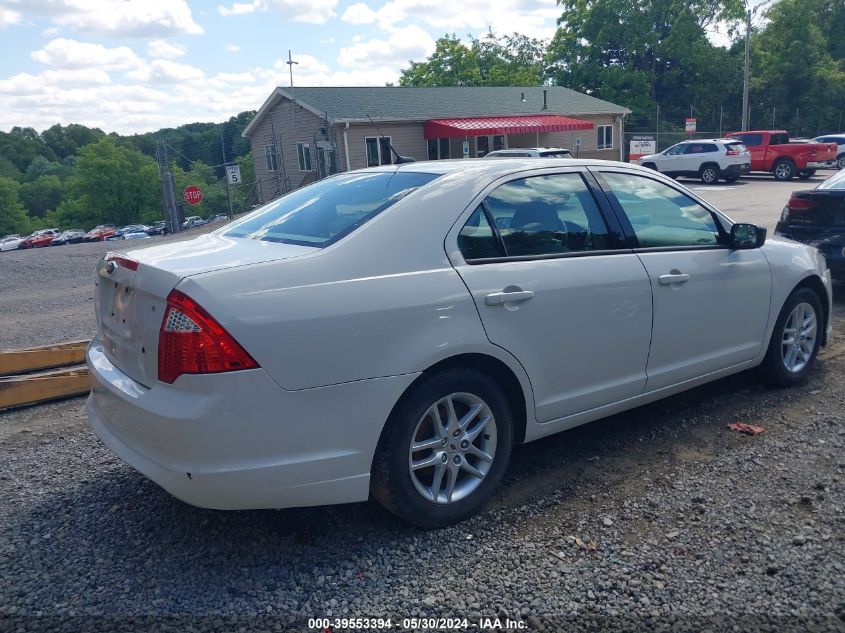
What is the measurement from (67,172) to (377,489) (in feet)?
384

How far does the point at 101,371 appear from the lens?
11.0 ft

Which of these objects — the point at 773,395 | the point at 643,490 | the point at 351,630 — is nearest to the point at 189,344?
the point at 351,630

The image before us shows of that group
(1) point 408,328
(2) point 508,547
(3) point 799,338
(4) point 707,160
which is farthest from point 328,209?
(4) point 707,160

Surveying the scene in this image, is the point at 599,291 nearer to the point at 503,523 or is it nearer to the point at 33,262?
the point at 503,523

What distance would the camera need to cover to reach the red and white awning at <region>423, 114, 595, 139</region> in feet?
107

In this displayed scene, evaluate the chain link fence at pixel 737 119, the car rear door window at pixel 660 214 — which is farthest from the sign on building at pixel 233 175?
the chain link fence at pixel 737 119

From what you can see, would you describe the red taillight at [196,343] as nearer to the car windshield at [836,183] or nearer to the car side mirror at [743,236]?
the car side mirror at [743,236]

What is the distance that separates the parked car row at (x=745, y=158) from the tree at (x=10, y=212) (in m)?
74.3

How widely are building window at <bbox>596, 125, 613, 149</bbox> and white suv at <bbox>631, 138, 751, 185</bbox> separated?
10468 mm

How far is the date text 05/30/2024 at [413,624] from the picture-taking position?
2637 mm

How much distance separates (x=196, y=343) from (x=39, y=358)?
3.59 metres

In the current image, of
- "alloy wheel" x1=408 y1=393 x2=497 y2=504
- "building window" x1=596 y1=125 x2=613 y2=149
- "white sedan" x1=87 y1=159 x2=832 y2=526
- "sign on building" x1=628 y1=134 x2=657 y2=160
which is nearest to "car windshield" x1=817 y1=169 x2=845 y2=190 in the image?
"white sedan" x1=87 y1=159 x2=832 y2=526

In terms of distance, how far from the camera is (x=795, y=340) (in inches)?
197

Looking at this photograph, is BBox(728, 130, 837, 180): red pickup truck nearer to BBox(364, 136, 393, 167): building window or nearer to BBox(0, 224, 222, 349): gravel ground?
BBox(364, 136, 393, 167): building window
